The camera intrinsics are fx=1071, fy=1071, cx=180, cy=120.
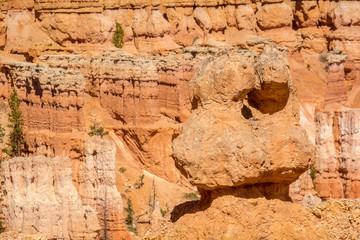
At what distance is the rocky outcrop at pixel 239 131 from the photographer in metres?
17.8

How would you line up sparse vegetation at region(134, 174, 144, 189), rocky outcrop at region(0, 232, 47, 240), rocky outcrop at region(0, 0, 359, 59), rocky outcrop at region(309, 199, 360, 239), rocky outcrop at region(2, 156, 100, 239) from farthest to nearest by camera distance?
rocky outcrop at region(0, 0, 359, 59), sparse vegetation at region(134, 174, 144, 189), rocky outcrop at region(2, 156, 100, 239), rocky outcrop at region(0, 232, 47, 240), rocky outcrop at region(309, 199, 360, 239)

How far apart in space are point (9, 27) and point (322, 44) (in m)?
28.4

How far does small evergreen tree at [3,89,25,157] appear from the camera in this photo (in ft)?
144

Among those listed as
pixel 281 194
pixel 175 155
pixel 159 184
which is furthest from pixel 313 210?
pixel 159 184

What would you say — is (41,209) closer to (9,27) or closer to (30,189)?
(30,189)

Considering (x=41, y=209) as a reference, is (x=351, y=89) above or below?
above

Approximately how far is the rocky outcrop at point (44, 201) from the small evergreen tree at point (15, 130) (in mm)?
6640

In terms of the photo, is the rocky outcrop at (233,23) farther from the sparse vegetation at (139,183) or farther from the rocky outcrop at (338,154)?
the rocky outcrop at (338,154)

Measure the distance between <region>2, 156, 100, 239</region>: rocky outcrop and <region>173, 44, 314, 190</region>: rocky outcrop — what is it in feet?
Result: 59.2

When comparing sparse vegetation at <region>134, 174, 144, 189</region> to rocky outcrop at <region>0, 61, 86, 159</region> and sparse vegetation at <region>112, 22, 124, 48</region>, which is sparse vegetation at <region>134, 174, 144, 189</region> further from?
sparse vegetation at <region>112, 22, 124, 48</region>

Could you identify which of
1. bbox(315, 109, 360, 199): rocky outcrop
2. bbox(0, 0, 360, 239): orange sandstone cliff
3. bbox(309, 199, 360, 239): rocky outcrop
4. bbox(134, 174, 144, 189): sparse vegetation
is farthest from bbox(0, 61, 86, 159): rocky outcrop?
bbox(309, 199, 360, 239): rocky outcrop

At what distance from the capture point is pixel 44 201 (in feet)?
119

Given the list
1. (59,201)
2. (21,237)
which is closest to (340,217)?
(21,237)

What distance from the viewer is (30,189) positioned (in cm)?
3606
